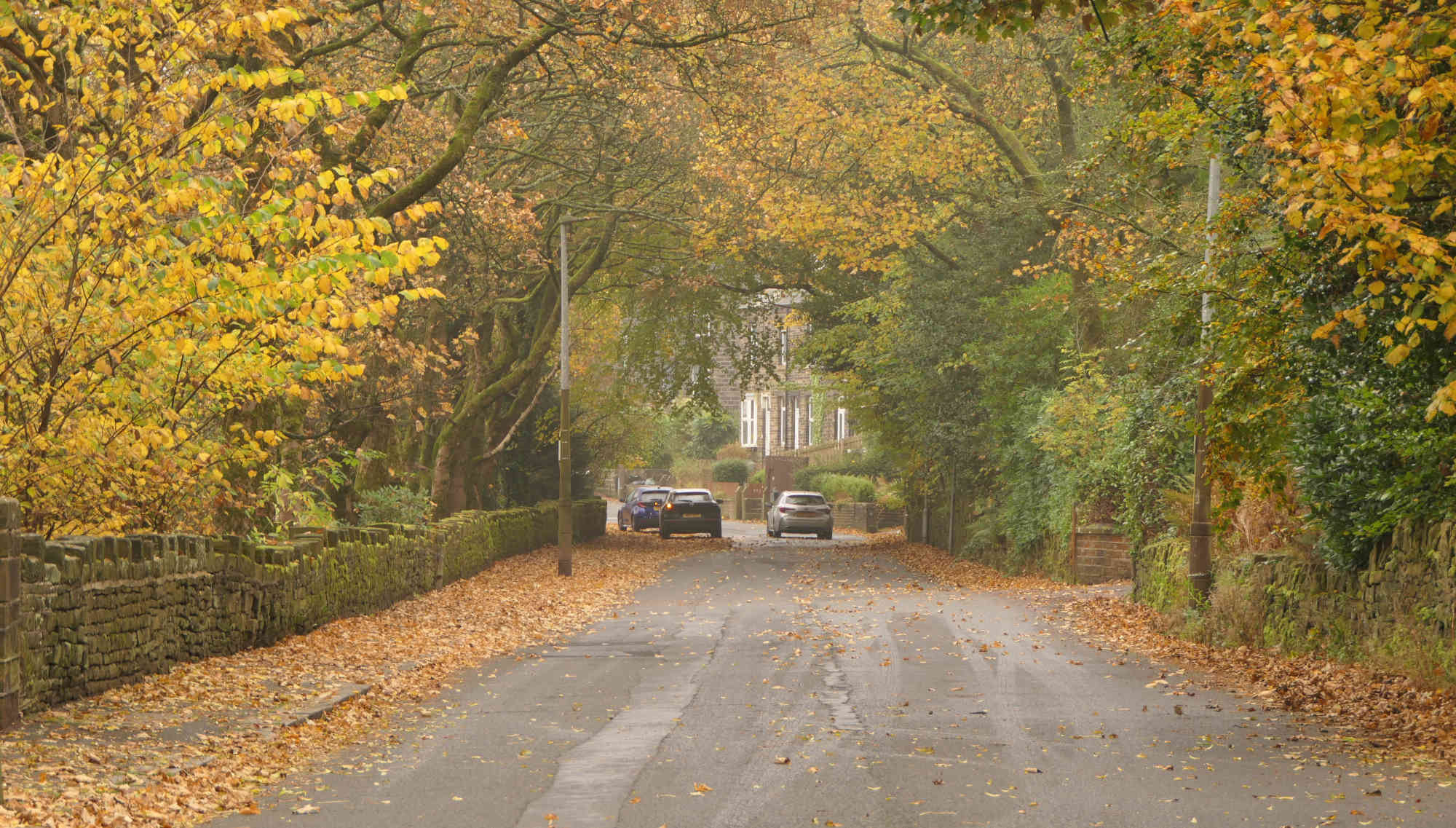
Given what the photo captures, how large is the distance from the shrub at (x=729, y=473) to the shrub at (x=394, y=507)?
171ft

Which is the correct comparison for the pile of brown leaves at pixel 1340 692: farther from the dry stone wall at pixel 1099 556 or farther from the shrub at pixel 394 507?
the shrub at pixel 394 507

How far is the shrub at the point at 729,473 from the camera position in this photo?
260ft

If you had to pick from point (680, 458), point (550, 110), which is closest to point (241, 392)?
point (550, 110)

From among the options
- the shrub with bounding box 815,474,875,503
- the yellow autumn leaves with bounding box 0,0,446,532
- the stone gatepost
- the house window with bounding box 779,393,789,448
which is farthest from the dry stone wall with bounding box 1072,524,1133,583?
the house window with bounding box 779,393,789,448

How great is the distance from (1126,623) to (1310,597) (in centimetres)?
490

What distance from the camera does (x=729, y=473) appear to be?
260 feet

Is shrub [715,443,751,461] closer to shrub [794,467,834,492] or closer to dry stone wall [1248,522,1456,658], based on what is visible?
shrub [794,467,834,492]

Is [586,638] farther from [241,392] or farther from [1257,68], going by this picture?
[1257,68]

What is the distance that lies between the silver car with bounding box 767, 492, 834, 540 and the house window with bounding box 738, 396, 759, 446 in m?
34.8

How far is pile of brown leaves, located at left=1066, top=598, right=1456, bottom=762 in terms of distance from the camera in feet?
33.4

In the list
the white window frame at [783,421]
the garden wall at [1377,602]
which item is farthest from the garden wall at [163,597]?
the white window frame at [783,421]

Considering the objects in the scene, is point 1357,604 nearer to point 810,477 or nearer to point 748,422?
point 810,477

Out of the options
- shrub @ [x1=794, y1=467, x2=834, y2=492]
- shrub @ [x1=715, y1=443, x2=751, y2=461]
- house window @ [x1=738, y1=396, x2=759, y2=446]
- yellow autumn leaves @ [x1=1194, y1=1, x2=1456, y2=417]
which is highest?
house window @ [x1=738, y1=396, x2=759, y2=446]

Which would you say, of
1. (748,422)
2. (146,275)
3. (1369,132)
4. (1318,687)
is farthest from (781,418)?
(1369,132)
